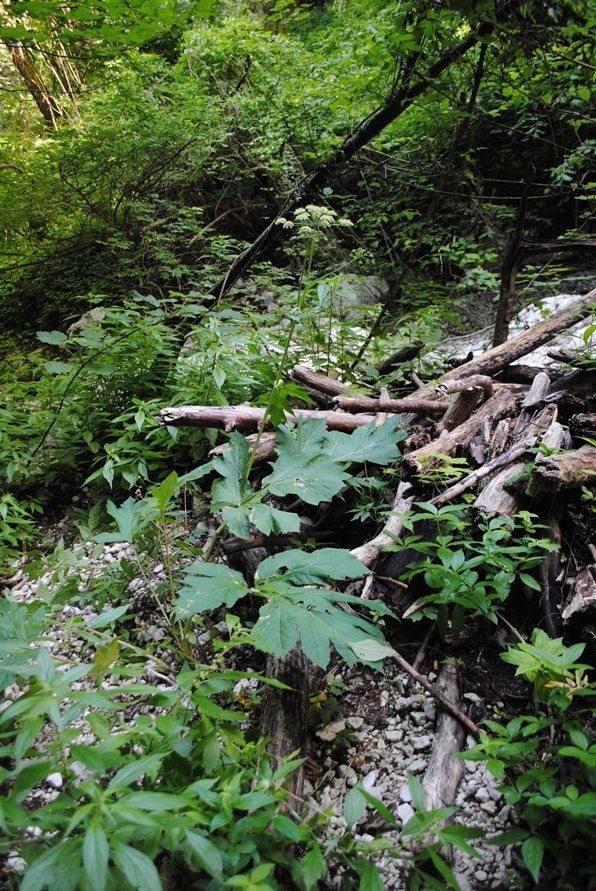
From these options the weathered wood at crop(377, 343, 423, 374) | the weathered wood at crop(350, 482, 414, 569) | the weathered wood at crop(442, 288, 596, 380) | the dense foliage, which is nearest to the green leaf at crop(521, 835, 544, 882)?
the dense foliage

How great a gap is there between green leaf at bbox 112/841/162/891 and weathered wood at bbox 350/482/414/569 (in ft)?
3.69

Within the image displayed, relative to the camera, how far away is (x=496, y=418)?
7.91 ft

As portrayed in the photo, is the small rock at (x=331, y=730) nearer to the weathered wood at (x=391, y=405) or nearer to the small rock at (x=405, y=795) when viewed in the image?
the small rock at (x=405, y=795)

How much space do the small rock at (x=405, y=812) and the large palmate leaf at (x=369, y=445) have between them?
975mm

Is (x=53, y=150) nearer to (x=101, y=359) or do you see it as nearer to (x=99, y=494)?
(x=101, y=359)

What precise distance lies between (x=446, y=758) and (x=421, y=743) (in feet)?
0.37

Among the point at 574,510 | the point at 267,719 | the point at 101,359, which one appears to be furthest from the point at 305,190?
the point at 267,719

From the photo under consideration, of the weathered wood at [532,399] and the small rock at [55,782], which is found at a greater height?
the weathered wood at [532,399]

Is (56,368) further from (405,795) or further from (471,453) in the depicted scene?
(405,795)

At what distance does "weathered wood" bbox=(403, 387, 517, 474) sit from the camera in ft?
6.49

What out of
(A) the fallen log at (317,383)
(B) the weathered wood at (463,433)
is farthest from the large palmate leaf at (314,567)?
(A) the fallen log at (317,383)

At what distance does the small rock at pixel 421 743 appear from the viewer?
1.38 meters

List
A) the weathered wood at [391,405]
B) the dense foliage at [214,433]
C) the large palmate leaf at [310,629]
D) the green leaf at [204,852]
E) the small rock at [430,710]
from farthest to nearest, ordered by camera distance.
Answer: the weathered wood at [391,405] → the small rock at [430,710] → the large palmate leaf at [310,629] → the dense foliage at [214,433] → the green leaf at [204,852]

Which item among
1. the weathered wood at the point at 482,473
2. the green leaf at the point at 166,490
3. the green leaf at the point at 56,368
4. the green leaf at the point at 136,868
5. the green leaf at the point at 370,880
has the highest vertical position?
the green leaf at the point at 56,368
